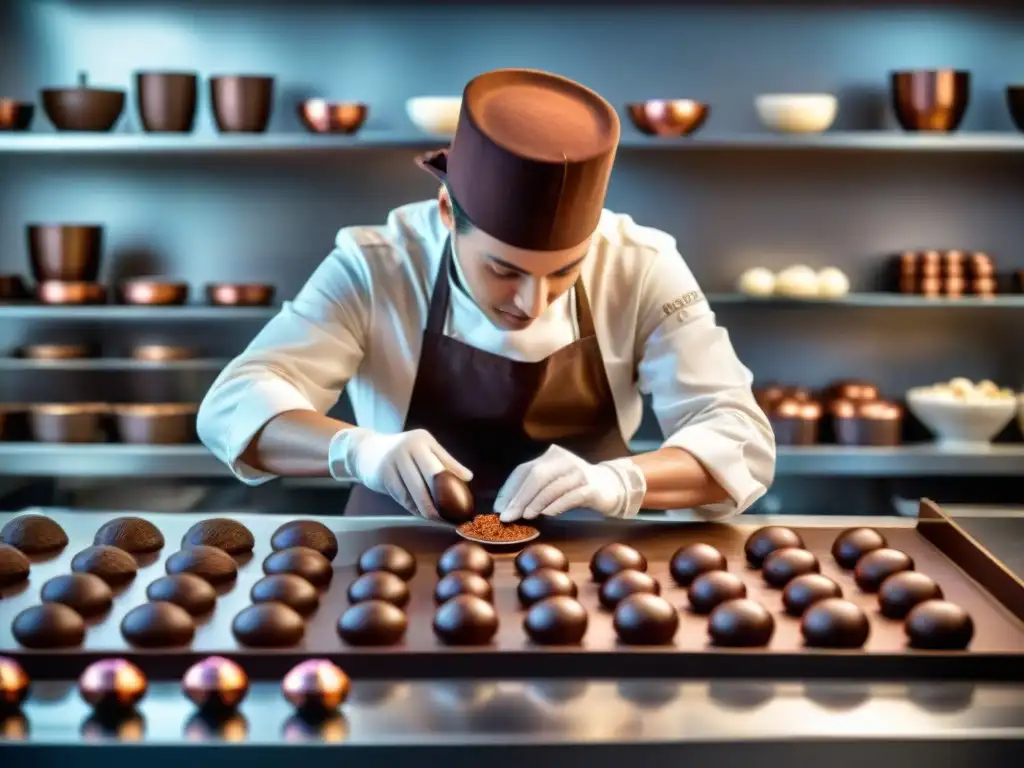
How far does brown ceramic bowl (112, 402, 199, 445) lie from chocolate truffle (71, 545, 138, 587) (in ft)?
6.67

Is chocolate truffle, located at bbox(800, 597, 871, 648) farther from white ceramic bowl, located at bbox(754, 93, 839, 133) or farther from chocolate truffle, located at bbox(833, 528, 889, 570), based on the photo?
white ceramic bowl, located at bbox(754, 93, 839, 133)

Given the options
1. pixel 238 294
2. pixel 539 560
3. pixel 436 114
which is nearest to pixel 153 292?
pixel 238 294

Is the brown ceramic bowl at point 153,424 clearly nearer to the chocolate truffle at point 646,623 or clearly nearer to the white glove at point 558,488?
the white glove at point 558,488

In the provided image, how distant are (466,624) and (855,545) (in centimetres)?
60

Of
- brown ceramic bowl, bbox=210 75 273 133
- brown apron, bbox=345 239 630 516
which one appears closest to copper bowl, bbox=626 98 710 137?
brown ceramic bowl, bbox=210 75 273 133

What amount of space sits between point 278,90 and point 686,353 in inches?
78.6

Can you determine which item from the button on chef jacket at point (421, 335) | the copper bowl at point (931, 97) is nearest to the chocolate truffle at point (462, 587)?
the button on chef jacket at point (421, 335)

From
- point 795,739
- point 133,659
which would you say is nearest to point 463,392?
point 133,659

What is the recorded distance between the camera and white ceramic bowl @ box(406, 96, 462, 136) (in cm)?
347

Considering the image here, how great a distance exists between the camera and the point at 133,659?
4.24 ft

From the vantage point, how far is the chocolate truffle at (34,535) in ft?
5.57

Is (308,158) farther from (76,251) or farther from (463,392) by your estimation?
(463,392)

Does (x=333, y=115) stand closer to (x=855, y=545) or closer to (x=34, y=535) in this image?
(x=34, y=535)

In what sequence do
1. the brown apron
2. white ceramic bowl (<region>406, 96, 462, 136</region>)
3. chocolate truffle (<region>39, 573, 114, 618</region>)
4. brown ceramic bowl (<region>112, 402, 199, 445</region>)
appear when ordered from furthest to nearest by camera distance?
brown ceramic bowl (<region>112, 402, 199, 445</region>) < white ceramic bowl (<region>406, 96, 462, 136</region>) < the brown apron < chocolate truffle (<region>39, 573, 114, 618</region>)
